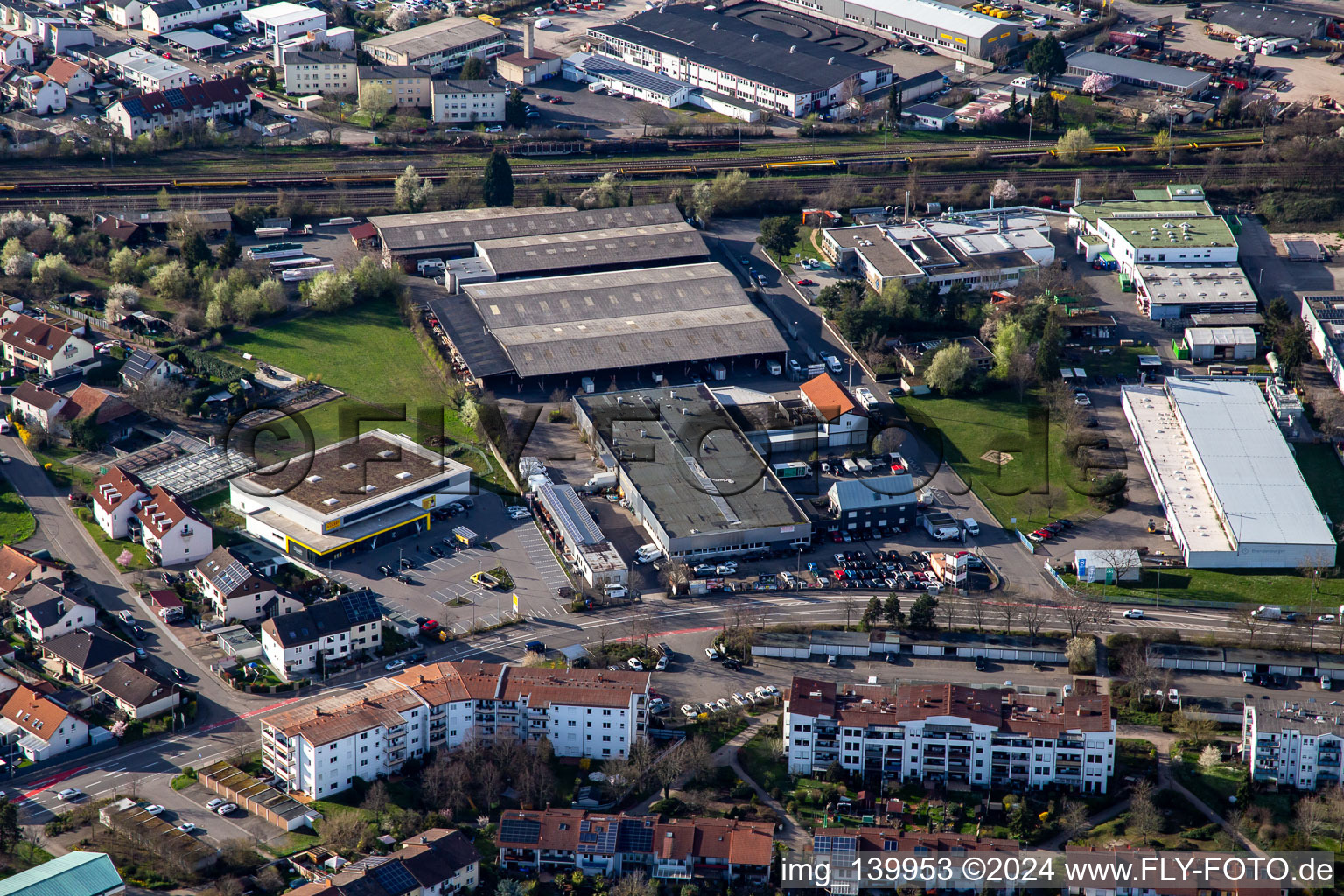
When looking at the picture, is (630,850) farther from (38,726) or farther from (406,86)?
(406,86)

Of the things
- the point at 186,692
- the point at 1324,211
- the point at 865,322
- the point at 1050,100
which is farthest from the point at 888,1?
the point at 186,692

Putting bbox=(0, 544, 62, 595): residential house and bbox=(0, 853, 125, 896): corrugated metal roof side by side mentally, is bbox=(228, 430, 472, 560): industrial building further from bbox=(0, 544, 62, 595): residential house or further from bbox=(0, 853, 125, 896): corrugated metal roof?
bbox=(0, 853, 125, 896): corrugated metal roof

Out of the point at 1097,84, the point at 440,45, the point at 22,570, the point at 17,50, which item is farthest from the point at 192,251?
the point at 1097,84

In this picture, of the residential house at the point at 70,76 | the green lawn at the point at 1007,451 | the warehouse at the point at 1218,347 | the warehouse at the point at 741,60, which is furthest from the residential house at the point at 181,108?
the warehouse at the point at 1218,347

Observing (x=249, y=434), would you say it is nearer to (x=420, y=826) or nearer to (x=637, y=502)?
(x=637, y=502)

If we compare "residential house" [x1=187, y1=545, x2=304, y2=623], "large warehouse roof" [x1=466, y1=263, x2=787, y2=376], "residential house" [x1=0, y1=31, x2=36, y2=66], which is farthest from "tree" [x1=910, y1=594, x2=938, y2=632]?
"residential house" [x1=0, y1=31, x2=36, y2=66]
